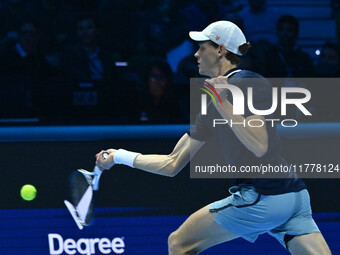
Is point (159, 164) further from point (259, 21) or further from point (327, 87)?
point (259, 21)

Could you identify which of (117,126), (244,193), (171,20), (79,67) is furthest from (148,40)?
(244,193)

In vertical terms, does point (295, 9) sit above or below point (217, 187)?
above

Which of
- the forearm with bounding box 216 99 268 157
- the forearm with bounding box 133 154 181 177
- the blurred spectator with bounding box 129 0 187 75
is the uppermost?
the blurred spectator with bounding box 129 0 187 75

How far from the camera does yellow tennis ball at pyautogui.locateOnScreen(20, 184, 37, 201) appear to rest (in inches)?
190

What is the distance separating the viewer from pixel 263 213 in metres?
3.68

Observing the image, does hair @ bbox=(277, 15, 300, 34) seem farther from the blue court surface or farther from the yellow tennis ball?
the yellow tennis ball

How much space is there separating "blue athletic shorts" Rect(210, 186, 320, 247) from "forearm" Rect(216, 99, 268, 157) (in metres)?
0.37

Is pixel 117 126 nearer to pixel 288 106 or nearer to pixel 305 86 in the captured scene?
pixel 288 106

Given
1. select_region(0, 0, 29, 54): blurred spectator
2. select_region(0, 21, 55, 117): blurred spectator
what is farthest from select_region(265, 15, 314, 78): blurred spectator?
Answer: select_region(0, 0, 29, 54): blurred spectator

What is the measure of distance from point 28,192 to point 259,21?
3498 millimetres

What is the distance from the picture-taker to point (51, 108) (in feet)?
17.9

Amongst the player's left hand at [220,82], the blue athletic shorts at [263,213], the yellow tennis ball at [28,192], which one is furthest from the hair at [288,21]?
the player's left hand at [220,82]

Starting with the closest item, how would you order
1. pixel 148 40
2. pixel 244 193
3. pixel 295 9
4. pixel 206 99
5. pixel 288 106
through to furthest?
1. pixel 244 193
2. pixel 206 99
3. pixel 288 106
4. pixel 148 40
5. pixel 295 9

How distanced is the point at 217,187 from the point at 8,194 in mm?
1395
